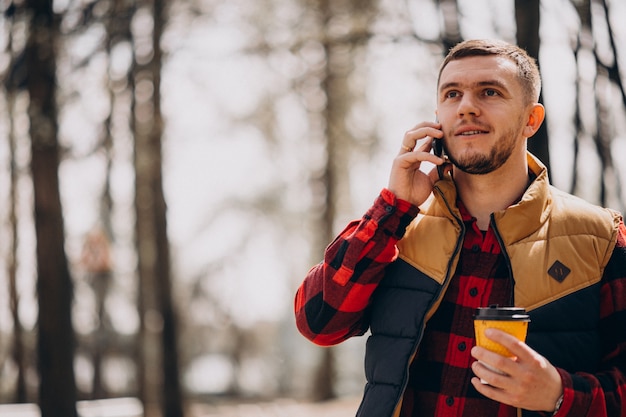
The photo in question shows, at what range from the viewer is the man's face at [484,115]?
295cm

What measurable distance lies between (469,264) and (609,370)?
60 cm

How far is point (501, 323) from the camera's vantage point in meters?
2.38

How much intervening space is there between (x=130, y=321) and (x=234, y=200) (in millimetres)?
11283

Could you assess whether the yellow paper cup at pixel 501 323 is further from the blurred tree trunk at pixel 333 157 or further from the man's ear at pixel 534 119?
the blurred tree trunk at pixel 333 157

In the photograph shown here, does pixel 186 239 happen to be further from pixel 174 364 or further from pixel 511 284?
pixel 511 284

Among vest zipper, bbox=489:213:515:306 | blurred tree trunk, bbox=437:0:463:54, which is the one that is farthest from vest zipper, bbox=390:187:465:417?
blurred tree trunk, bbox=437:0:463:54

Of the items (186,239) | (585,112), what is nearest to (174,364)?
(585,112)

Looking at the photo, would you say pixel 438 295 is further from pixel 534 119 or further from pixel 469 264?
pixel 534 119

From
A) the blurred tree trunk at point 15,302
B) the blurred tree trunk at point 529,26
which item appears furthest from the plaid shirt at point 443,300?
the blurred tree trunk at point 15,302

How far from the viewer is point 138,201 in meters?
15.3

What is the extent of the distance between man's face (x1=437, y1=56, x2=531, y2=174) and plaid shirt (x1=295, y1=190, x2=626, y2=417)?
0.83 feet

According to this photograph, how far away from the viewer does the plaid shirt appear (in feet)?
9.30

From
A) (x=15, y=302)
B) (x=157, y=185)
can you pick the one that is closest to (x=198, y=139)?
(x=157, y=185)

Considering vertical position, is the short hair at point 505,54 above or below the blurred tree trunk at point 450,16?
below
